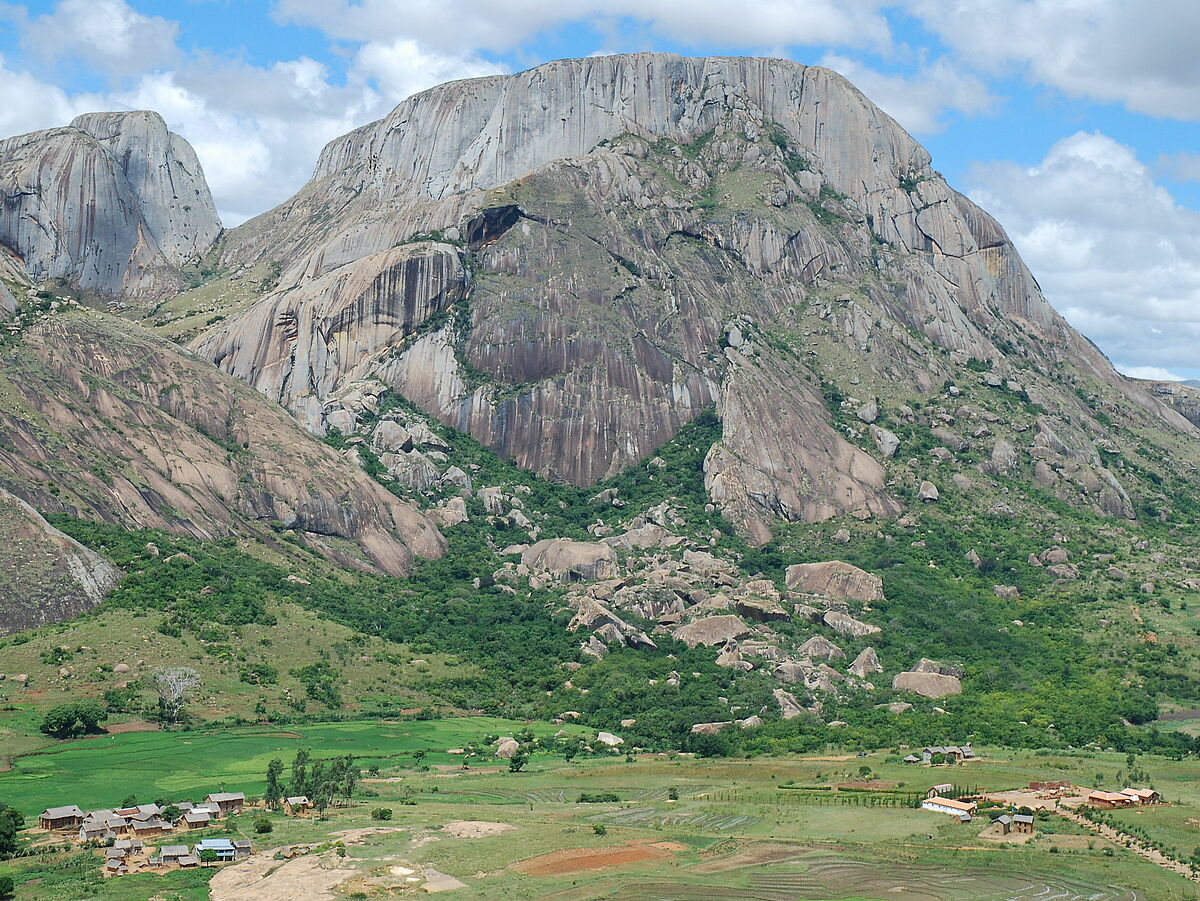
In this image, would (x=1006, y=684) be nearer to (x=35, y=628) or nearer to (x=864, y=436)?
(x=864, y=436)

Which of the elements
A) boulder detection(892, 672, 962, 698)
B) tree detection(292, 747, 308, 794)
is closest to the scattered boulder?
boulder detection(892, 672, 962, 698)

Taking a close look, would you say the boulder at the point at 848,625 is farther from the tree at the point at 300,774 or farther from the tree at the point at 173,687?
the tree at the point at 300,774

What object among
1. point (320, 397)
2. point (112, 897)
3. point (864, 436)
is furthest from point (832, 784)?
point (320, 397)

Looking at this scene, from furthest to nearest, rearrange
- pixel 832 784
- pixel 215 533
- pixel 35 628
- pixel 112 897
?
1. pixel 215 533
2. pixel 35 628
3. pixel 832 784
4. pixel 112 897

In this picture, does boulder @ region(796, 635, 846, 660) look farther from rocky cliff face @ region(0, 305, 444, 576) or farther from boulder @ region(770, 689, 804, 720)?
rocky cliff face @ region(0, 305, 444, 576)

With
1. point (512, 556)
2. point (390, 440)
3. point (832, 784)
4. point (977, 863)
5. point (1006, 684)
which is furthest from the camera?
point (390, 440)
